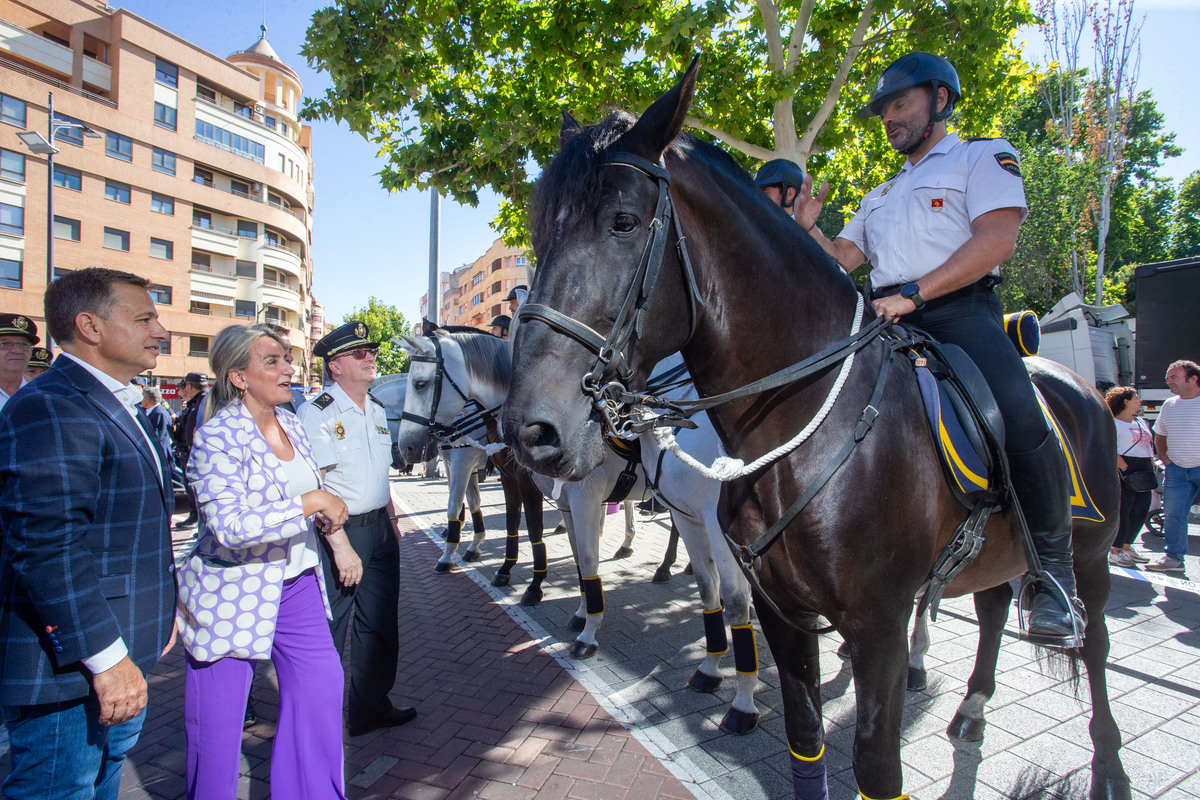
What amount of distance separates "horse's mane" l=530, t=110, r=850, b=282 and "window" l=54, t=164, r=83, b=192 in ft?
151

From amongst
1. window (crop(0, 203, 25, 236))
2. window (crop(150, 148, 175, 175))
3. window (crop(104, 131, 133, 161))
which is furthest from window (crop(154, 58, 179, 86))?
window (crop(0, 203, 25, 236))

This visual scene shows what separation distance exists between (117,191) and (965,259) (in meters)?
47.9

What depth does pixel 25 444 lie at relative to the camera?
6.27 feet

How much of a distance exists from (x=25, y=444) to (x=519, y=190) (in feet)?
28.6

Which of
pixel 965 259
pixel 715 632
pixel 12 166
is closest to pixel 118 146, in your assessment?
pixel 12 166

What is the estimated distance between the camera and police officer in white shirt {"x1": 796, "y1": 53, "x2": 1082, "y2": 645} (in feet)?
6.90

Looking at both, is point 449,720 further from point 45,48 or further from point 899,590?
point 45,48

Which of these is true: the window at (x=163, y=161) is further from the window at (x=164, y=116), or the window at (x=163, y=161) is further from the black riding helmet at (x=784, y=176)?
the black riding helmet at (x=784, y=176)

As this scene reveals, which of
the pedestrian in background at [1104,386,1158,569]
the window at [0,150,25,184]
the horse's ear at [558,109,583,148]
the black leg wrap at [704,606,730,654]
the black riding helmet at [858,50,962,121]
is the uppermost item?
the window at [0,150,25,184]

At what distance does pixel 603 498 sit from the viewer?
5.32 m

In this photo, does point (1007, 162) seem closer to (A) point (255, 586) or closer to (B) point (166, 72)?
(A) point (255, 586)

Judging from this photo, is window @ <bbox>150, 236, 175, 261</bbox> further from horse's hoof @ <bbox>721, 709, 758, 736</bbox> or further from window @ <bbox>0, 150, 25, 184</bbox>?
horse's hoof @ <bbox>721, 709, 758, 736</bbox>

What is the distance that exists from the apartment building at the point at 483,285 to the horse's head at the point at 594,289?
60.0 m

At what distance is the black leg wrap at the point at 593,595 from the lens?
4.95 m
